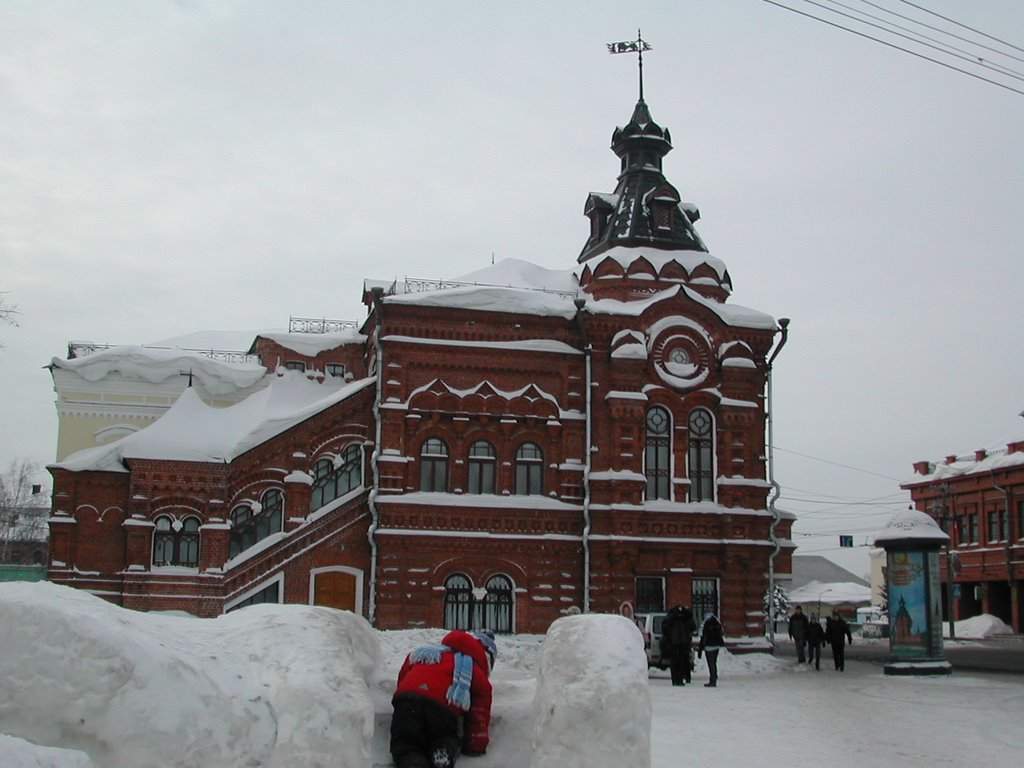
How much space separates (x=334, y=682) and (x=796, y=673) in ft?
65.7

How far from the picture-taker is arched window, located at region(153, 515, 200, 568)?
28.5 m

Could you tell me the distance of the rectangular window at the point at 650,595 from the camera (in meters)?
29.7

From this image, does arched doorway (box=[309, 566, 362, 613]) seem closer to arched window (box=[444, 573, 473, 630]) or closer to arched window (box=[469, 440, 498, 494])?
arched window (box=[444, 573, 473, 630])

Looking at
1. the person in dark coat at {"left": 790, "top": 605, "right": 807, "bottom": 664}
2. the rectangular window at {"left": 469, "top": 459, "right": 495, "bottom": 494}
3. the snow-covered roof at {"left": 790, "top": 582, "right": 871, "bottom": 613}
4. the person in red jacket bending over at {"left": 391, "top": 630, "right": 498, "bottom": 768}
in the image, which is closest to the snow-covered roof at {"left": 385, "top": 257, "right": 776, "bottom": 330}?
the rectangular window at {"left": 469, "top": 459, "right": 495, "bottom": 494}

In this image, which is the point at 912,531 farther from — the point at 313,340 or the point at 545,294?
the point at 313,340

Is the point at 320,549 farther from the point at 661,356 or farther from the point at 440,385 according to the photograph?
Answer: the point at 661,356

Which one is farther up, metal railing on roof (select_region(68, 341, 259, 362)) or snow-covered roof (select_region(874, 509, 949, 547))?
metal railing on roof (select_region(68, 341, 259, 362))

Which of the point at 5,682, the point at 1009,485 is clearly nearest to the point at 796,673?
the point at 5,682

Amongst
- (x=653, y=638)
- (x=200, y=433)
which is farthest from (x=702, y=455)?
(x=200, y=433)

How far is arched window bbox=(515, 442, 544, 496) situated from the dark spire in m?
6.93

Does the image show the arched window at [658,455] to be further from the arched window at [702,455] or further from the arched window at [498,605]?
the arched window at [498,605]

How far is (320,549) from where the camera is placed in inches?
1109

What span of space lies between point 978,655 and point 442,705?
28.6 m

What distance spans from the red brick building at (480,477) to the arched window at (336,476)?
52 millimetres
